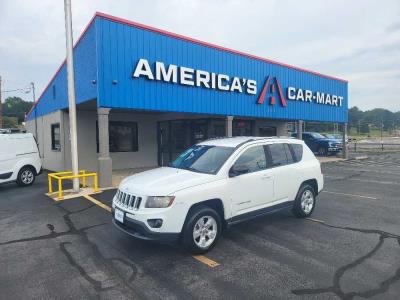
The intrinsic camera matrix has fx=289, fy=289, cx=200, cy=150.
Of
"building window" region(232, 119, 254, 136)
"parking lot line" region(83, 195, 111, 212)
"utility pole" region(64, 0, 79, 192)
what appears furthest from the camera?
"building window" region(232, 119, 254, 136)

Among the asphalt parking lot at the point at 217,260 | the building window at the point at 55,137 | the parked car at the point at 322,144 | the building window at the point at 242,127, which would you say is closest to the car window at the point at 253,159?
the asphalt parking lot at the point at 217,260

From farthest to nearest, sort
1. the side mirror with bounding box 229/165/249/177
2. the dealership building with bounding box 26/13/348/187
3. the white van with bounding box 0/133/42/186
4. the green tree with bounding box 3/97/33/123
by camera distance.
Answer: the green tree with bounding box 3/97/33/123 < the white van with bounding box 0/133/42/186 < the dealership building with bounding box 26/13/348/187 < the side mirror with bounding box 229/165/249/177

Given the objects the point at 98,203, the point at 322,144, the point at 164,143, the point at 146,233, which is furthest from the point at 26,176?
the point at 322,144

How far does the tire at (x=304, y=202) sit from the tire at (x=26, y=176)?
9956mm

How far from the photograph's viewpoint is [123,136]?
16.0 meters

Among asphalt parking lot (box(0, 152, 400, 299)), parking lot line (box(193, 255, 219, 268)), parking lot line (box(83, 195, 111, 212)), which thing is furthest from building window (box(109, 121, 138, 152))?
parking lot line (box(193, 255, 219, 268))

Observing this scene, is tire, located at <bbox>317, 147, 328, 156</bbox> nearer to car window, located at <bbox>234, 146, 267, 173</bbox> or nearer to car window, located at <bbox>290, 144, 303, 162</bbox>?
car window, located at <bbox>290, 144, 303, 162</bbox>

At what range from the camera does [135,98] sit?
420 inches

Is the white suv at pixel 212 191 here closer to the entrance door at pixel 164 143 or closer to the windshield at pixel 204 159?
the windshield at pixel 204 159

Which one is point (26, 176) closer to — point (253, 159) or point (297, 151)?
point (253, 159)

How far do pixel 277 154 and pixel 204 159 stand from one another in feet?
5.32

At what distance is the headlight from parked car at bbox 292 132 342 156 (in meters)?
21.6

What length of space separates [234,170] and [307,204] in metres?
2.62

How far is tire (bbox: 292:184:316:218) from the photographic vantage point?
6348mm
